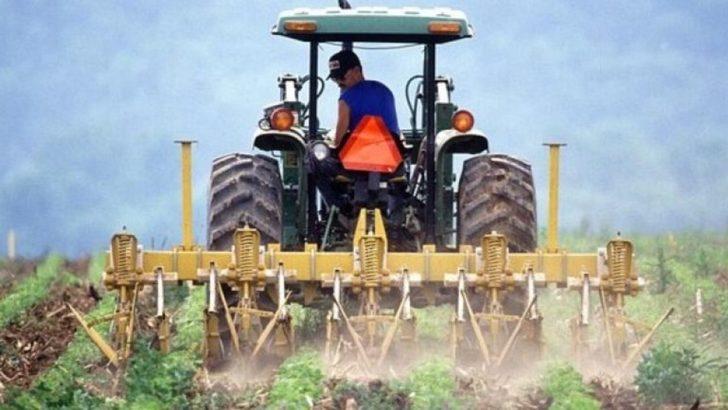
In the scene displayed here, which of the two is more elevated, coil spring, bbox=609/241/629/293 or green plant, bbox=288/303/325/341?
coil spring, bbox=609/241/629/293

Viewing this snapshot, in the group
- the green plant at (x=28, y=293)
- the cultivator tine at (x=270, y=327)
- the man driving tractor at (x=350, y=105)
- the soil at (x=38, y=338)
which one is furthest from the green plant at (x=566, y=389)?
the green plant at (x=28, y=293)

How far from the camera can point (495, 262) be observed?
520 inches

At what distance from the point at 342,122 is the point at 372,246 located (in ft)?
4.12

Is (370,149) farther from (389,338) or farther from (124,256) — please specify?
(124,256)

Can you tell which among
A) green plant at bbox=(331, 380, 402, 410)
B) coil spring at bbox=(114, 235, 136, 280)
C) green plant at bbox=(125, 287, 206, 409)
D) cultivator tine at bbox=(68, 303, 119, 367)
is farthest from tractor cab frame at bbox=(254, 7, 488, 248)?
green plant at bbox=(331, 380, 402, 410)

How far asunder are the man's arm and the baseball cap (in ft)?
0.73

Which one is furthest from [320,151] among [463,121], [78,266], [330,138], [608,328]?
[78,266]

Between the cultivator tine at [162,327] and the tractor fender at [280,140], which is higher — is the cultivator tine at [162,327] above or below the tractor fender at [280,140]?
below

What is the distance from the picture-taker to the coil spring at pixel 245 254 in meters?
13.1

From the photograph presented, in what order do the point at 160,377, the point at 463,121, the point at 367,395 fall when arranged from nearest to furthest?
the point at 367,395, the point at 160,377, the point at 463,121

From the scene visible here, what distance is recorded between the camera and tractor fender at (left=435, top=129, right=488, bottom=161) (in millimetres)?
13977

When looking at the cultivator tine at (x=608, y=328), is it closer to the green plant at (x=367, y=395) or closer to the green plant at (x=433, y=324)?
the green plant at (x=433, y=324)

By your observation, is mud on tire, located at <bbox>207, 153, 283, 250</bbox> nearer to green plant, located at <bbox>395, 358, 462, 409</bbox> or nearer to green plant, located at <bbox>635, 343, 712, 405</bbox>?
green plant, located at <bbox>395, 358, 462, 409</bbox>

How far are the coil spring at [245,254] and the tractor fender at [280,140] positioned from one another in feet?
3.50
